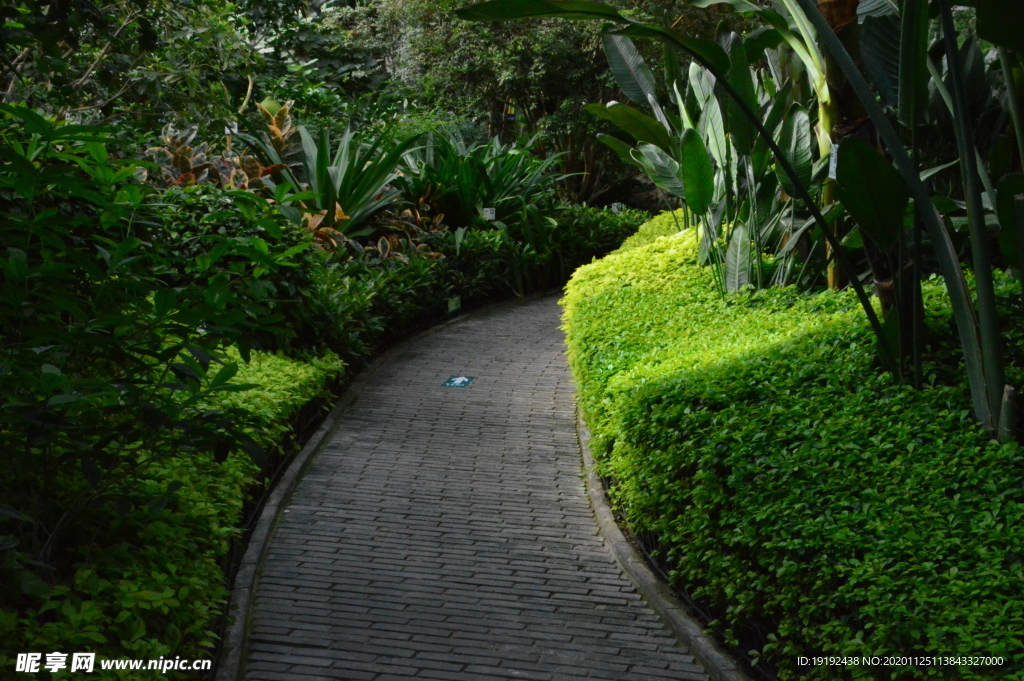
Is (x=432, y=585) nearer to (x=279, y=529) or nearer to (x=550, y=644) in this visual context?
(x=550, y=644)

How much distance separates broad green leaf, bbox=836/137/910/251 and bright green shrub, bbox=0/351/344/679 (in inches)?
101

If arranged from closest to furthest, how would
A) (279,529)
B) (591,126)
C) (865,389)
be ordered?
(865,389), (279,529), (591,126)

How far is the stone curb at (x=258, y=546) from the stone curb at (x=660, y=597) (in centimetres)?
187

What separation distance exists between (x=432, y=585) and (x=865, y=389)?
2280 mm

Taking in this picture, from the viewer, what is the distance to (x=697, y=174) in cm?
713

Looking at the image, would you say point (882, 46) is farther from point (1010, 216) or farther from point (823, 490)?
point (823, 490)

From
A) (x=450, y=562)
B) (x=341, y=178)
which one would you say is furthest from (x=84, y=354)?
(x=341, y=178)

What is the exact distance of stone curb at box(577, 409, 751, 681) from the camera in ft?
13.2

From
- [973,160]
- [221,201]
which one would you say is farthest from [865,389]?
[221,201]

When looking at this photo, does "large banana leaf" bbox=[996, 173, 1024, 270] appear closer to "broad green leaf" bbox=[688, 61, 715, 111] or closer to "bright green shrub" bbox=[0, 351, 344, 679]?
"bright green shrub" bbox=[0, 351, 344, 679]

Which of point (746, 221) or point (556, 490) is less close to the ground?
point (746, 221)

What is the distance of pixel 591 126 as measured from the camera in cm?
2016

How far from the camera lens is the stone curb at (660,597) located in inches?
159

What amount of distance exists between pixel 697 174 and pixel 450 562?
3546 millimetres
